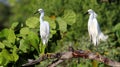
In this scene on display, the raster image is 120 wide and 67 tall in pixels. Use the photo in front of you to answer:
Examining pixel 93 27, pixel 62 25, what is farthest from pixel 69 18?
pixel 93 27

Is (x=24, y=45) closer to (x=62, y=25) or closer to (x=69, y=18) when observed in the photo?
(x=62, y=25)

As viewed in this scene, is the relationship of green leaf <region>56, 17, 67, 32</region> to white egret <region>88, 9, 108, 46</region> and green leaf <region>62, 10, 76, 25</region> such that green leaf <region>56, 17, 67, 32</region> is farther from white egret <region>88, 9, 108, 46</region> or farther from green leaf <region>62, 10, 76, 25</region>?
white egret <region>88, 9, 108, 46</region>

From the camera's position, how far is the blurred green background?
19.0ft

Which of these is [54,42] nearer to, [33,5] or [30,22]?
[30,22]

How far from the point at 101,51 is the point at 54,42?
4.86 feet

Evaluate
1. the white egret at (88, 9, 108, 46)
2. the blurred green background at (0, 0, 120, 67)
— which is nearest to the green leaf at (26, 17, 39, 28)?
the blurred green background at (0, 0, 120, 67)

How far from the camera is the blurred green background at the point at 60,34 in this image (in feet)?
19.0

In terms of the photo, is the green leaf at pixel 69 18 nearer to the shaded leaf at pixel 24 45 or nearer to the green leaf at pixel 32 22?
the green leaf at pixel 32 22

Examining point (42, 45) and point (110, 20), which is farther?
point (110, 20)

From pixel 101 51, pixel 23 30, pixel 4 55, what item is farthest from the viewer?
pixel 101 51

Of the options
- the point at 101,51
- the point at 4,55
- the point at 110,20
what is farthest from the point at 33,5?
the point at 4,55

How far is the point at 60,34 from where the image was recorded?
629cm

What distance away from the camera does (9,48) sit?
586 centimetres

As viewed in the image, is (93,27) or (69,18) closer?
(93,27)
